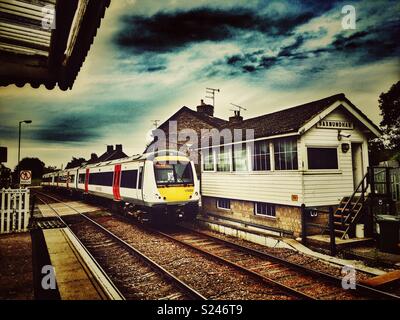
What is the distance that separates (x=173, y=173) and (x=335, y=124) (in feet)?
22.5

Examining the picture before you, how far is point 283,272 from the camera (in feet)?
21.3

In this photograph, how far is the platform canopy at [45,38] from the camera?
267 centimetres

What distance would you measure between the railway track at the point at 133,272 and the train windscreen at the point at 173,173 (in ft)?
9.31

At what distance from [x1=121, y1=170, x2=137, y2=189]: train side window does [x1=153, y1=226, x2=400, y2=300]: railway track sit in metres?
3.32

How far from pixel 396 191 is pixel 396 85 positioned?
12.6 m

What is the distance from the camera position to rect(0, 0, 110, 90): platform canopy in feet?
8.75

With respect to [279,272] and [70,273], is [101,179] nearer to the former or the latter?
[70,273]

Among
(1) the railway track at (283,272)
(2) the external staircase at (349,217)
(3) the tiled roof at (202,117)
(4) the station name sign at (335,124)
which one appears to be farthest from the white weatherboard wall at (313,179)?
(3) the tiled roof at (202,117)

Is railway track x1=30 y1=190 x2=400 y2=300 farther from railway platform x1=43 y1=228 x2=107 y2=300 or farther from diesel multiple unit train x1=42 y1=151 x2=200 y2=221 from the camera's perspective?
railway platform x1=43 y1=228 x2=107 y2=300

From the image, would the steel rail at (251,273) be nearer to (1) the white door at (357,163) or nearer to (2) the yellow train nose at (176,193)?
(2) the yellow train nose at (176,193)

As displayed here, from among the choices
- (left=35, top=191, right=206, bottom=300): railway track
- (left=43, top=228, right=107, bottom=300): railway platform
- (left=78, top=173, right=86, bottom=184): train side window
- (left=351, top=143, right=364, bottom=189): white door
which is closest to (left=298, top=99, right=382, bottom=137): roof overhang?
(left=351, top=143, right=364, bottom=189): white door

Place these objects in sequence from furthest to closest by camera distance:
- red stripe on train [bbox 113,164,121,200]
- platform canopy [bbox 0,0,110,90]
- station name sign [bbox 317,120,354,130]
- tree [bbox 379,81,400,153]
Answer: tree [bbox 379,81,400,153]
red stripe on train [bbox 113,164,121,200]
station name sign [bbox 317,120,354,130]
platform canopy [bbox 0,0,110,90]

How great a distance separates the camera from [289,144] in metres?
10.1
